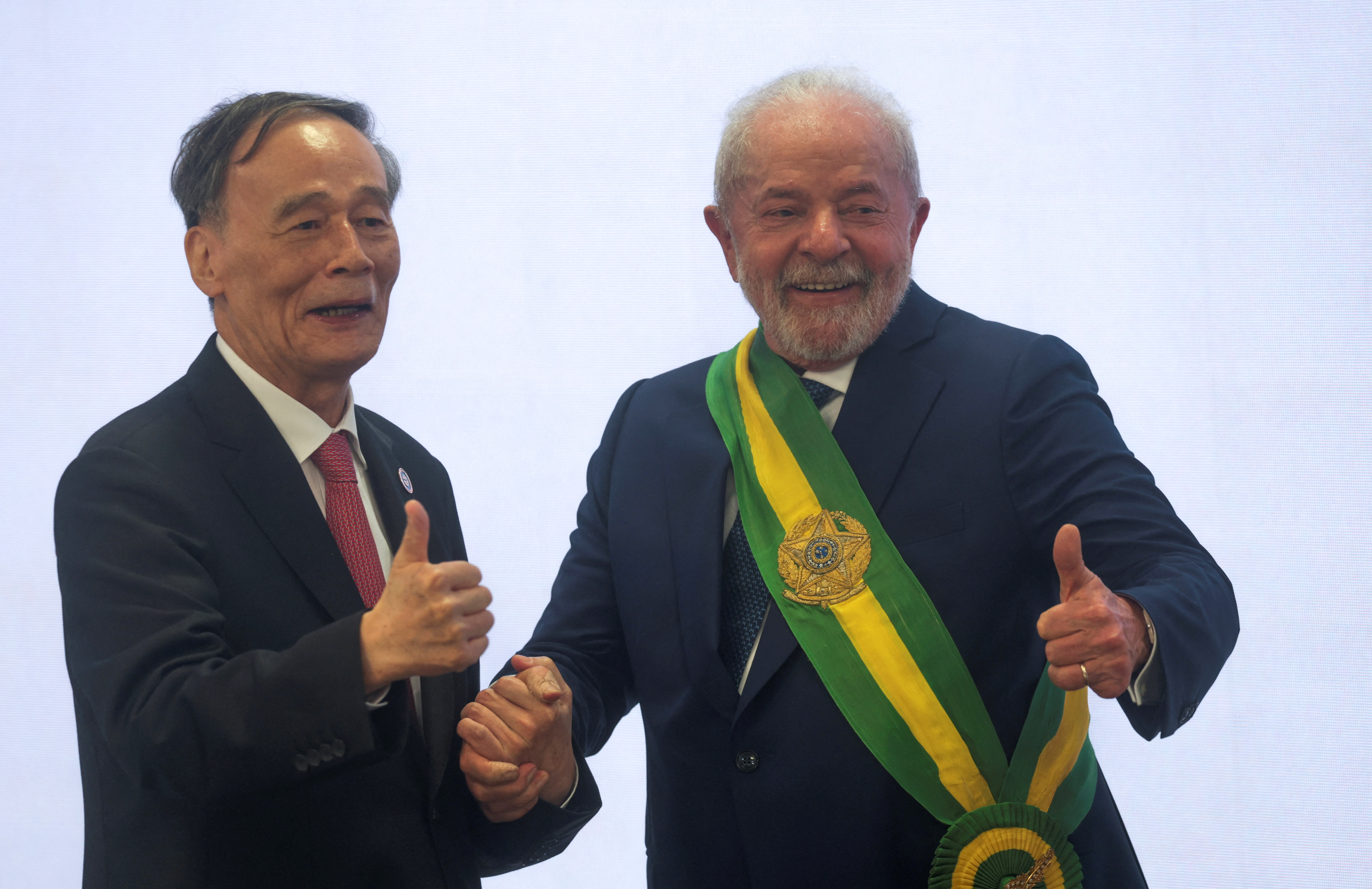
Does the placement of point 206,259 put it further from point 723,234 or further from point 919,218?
point 919,218

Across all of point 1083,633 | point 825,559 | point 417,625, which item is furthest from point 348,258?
point 1083,633

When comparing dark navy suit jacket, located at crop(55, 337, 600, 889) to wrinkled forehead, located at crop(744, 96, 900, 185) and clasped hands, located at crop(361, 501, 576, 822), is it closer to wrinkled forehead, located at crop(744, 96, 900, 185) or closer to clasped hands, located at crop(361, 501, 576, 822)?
clasped hands, located at crop(361, 501, 576, 822)

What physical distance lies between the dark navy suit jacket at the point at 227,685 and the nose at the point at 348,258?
8.3 inches

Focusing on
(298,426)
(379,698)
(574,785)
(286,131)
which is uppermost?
(286,131)

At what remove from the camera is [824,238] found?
6.23 feet

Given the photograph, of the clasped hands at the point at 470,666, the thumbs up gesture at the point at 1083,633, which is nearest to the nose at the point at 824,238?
the thumbs up gesture at the point at 1083,633

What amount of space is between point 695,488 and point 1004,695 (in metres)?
0.57

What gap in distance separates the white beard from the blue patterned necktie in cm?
30

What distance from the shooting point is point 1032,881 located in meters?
1.71

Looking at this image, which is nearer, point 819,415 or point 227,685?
point 227,685

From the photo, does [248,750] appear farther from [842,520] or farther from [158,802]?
[842,520]

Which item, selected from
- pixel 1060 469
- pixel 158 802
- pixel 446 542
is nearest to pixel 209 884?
pixel 158 802

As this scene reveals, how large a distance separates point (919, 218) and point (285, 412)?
1054 mm

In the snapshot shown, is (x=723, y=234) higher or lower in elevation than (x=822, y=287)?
higher
